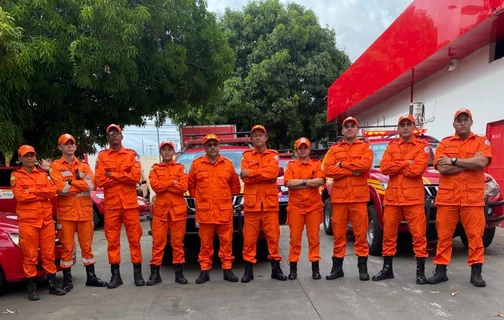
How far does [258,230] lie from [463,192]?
2451 mm

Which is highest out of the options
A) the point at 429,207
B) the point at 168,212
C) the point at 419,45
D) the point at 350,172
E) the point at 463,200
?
the point at 419,45

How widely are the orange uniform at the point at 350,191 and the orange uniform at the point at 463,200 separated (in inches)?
33.5

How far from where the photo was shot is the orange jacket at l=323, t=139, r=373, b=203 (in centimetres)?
512

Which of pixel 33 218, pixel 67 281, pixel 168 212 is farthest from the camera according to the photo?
pixel 168 212

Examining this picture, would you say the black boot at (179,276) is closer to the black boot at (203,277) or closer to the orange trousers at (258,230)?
the black boot at (203,277)

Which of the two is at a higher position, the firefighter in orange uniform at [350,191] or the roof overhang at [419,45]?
the roof overhang at [419,45]

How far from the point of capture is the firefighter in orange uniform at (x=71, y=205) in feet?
16.5

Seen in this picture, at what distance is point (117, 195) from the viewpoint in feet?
17.0

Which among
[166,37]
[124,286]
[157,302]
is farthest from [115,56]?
[157,302]

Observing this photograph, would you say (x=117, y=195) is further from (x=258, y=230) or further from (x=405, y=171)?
(x=405, y=171)

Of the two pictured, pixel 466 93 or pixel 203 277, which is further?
pixel 466 93

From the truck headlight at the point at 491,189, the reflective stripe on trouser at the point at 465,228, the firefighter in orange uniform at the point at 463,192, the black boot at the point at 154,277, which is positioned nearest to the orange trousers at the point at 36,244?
the black boot at the point at 154,277

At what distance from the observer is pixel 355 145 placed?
5.30m

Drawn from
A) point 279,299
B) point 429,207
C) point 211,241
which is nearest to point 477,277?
point 429,207
